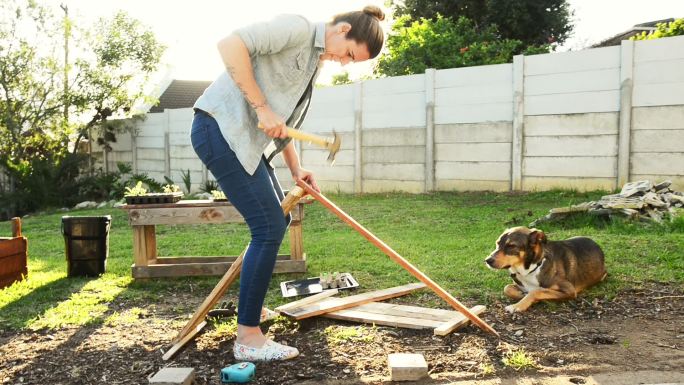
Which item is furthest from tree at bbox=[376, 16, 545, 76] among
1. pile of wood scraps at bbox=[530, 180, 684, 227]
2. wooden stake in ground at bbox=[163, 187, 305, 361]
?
wooden stake in ground at bbox=[163, 187, 305, 361]

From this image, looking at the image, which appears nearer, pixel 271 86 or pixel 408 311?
pixel 271 86

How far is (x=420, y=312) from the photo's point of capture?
3920mm

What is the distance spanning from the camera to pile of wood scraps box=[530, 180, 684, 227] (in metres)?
6.72

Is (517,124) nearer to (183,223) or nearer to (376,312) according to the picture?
(183,223)

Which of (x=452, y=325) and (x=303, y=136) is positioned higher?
(x=303, y=136)

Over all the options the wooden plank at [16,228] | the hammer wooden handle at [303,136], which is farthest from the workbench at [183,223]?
the hammer wooden handle at [303,136]

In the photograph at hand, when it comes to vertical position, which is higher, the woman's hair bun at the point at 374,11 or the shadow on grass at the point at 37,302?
the woman's hair bun at the point at 374,11

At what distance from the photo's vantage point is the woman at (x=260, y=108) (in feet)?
9.25

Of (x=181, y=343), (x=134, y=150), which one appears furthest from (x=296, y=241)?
(x=134, y=150)

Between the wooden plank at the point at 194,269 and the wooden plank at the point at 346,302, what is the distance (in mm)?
1216

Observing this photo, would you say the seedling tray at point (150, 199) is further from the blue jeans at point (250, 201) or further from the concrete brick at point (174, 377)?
the concrete brick at point (174, 377)

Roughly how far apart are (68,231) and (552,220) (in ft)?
17.5

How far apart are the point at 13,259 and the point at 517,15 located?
1570 cm

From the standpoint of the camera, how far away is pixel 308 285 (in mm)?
4910
